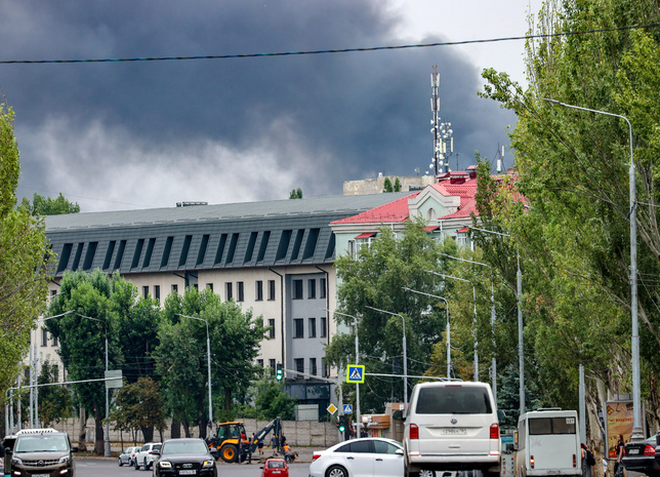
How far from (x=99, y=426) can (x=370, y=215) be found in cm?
2589

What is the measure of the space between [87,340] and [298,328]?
64.4 ft

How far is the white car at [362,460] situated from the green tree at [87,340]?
63029 mm

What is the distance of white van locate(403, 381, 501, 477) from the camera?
2534 centimetres

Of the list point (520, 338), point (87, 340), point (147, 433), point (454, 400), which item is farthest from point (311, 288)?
point (454, 400)

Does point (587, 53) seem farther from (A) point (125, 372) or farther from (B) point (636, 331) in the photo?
(A) point (125, 372)

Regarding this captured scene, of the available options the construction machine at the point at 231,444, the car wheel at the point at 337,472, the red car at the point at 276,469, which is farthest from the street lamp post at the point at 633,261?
the construction machine at the point at 231,444

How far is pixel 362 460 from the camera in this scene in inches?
1393

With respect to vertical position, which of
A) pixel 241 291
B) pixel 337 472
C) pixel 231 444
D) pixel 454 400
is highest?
pixel 241 291

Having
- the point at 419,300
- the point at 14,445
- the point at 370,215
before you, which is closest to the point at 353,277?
the point at 419,300

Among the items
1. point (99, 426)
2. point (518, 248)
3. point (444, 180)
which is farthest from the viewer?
point (444, 180)

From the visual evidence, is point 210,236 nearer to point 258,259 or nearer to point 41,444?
point 258,259

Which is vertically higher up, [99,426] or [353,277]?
[353,277]

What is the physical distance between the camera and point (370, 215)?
103 meters

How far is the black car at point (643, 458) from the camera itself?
25453 mm
